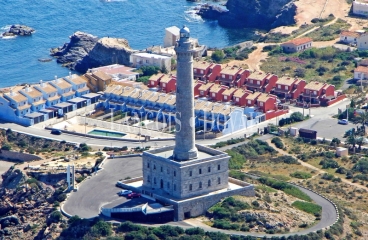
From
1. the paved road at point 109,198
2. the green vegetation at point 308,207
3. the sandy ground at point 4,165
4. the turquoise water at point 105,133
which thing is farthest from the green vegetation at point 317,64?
the green vegetation at point 308,207

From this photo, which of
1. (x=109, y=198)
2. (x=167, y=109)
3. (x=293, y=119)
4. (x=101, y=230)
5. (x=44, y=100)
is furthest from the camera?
(x=44, y=100)

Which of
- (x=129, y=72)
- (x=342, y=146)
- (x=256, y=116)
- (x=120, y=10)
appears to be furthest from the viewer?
(x=120, y=10)

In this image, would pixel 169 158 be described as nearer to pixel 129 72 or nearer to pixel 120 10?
pixel 129 72

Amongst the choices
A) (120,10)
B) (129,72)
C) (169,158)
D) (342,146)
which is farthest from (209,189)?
(120,10)

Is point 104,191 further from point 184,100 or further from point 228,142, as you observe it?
point 228,142

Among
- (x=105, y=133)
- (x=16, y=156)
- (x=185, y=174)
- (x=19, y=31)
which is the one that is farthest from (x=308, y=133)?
(x=19, y=31)

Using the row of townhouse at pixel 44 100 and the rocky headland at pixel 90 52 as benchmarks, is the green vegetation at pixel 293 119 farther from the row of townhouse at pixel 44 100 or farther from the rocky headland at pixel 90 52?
the rocky headland at pixel 90 52

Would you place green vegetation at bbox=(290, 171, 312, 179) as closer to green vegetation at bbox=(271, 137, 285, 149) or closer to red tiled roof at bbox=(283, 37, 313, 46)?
green vegetation at bbox=(271, 137, 285, 149)
